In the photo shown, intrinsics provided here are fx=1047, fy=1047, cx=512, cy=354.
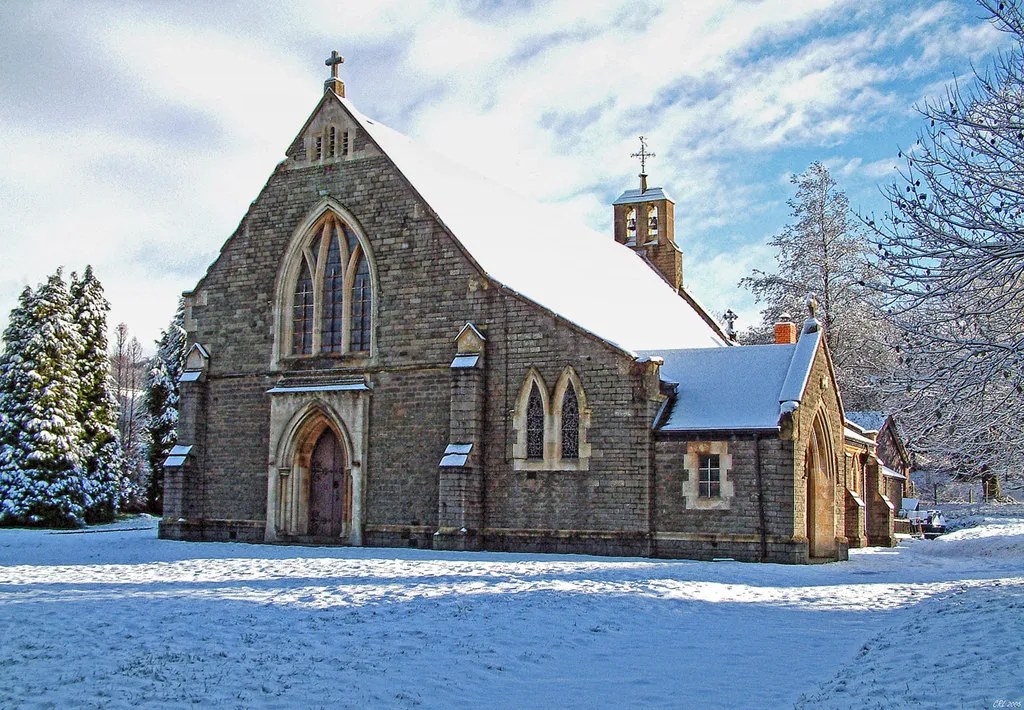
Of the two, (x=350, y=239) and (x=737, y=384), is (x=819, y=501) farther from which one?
(x=350, y=239)

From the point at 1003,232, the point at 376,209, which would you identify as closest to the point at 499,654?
the point at 1003,232

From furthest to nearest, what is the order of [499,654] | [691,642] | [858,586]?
[858,586] < [691,642] < [499,654]

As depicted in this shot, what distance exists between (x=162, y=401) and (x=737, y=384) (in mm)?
33231

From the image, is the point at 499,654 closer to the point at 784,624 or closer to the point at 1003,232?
the point at 784,624

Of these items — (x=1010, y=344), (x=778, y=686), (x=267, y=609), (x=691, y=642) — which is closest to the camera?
(x=778, y=686)

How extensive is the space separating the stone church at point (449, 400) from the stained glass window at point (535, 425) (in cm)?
5

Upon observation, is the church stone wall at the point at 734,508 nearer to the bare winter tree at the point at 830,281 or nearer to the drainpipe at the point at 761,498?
the drainpipe at the point at 761,498

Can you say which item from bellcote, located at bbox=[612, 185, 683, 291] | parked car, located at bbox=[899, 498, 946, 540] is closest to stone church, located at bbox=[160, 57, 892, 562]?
parked car, located at bbox=[899, 498, 946, 540]

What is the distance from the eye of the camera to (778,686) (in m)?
9.80

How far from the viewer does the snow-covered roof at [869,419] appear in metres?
41.7

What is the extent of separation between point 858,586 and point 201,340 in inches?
717

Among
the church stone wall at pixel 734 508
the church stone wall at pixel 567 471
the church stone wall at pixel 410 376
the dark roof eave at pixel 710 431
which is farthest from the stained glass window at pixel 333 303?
the church stone wall at pixel 734 508

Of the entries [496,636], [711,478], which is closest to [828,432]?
[711,478]

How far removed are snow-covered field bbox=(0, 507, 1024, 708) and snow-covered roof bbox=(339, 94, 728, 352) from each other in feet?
29.1
